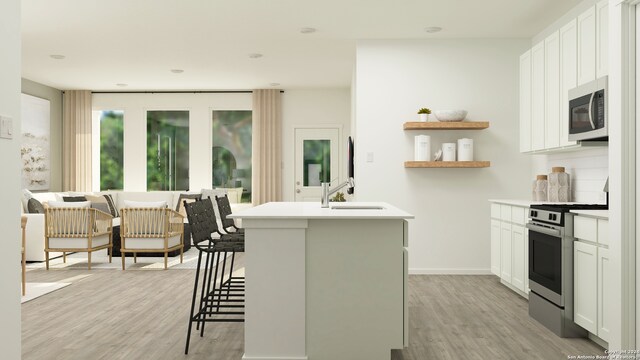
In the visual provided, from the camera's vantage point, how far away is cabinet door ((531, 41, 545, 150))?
15.6 feet

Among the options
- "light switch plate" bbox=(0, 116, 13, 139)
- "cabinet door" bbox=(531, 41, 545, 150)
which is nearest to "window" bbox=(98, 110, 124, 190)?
"cabinet door" bbox=(531, 41, 545, 150)

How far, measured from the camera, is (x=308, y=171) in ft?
31.1

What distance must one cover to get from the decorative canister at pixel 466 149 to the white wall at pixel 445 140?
25 centimetres

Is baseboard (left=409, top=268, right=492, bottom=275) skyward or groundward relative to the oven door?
groundward

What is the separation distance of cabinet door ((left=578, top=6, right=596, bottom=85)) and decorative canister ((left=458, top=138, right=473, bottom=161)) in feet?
5.46

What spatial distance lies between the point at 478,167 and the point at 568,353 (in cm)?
288

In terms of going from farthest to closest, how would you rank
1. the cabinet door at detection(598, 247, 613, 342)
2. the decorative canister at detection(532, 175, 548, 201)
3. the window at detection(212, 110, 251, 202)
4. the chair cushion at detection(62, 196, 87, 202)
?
the window at detection(212, 110, 251, 202), the chair cushion at detection(62, 196, 87, 202), the decorative canister at detection(532, 175, 548, 201), the cabinet door at detection(598, 247, 613, 342)

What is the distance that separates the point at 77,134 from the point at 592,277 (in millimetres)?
8962

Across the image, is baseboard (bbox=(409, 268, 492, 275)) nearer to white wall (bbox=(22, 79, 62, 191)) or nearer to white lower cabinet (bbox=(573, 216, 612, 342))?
white lower cabinet (bbox=(573, 216, 612, 342))

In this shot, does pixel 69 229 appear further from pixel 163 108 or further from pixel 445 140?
pixel 445 140

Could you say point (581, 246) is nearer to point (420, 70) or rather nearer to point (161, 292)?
point (420, 70)

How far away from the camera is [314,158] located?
374 inches

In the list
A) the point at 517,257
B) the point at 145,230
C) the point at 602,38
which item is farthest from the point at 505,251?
the point at 145,230

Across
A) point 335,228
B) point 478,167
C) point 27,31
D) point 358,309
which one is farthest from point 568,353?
point 27,31
